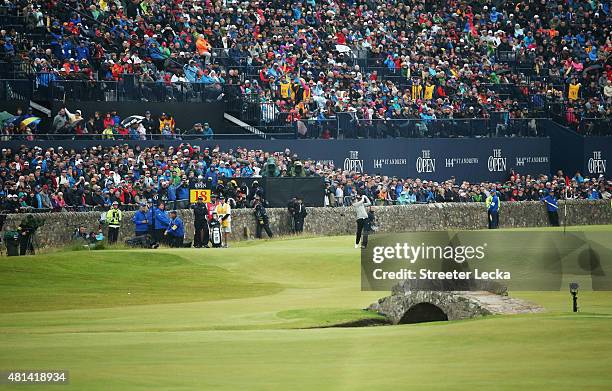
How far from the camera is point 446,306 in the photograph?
23281 mm

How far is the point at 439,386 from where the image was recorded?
14391 mm

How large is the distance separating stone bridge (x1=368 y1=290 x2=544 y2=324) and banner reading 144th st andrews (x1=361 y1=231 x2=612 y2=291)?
0.20 meters

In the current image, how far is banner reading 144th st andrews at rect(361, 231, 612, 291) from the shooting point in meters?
23.0

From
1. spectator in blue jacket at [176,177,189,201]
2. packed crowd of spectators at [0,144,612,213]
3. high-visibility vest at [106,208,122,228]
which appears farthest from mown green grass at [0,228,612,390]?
spectator in blue jacket at [176,177,189,201]

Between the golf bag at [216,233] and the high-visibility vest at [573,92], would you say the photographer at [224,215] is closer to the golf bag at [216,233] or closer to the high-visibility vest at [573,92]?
the golf bag at [216,233]

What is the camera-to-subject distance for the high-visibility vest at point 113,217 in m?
38.5

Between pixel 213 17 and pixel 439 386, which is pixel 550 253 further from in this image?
pixel 213 17

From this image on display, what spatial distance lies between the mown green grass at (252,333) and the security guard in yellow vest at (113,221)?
2.46 metres

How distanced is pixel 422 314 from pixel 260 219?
62.7 feet

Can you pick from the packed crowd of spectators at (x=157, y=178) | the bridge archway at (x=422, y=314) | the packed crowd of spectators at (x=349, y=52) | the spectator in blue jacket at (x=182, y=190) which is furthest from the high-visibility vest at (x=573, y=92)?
the bridge archway at (x=422, y=314)

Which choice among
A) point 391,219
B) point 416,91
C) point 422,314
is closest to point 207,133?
point 391,219

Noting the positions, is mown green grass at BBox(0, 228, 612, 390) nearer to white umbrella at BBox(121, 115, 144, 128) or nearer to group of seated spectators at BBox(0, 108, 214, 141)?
group of seated spectators at BBox(0, 108, 214, 141)

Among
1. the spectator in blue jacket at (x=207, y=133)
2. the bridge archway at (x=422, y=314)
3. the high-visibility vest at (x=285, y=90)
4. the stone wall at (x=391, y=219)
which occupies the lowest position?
the bridge archway at (x=422, y=314)

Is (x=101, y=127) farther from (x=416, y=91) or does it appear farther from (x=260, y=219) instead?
(x=416, y=91)
